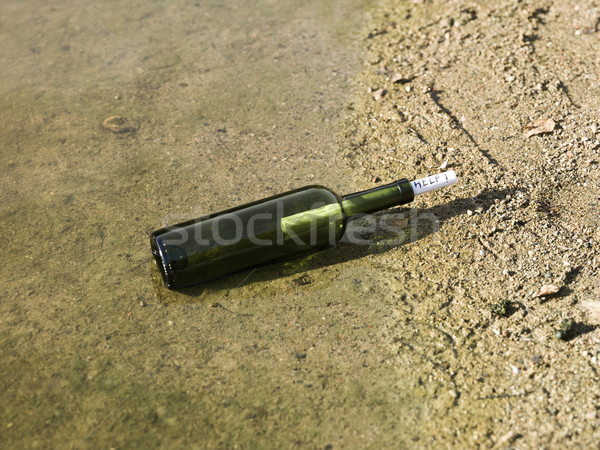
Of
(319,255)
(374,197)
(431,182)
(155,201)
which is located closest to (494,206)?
(431,182)

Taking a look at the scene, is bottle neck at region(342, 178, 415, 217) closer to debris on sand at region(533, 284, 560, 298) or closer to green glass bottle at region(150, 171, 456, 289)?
green glass bottle at region(150, 171, 456, 289)

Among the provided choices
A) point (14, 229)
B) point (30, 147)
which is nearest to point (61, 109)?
point (30, 147)

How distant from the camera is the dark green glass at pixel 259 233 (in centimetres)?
232

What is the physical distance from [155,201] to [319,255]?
2.92 ft

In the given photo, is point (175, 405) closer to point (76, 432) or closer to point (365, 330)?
point (76, 432)

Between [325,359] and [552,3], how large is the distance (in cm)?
301

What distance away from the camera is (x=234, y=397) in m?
2.10

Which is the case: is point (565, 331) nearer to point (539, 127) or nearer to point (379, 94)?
point (539, 127)

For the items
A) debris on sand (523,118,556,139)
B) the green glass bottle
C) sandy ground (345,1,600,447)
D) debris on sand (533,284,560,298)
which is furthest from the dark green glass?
debris on sand (523,118,556,139)

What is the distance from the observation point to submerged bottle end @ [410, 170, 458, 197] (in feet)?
8.24

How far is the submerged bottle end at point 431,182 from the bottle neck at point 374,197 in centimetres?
6

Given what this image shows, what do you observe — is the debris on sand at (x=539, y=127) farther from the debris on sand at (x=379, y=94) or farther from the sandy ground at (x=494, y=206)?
the debris on sand at (x=379, y=94)

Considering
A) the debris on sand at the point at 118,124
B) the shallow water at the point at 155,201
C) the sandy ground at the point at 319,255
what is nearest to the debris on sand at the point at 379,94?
the sandy ground at the point at 319,255

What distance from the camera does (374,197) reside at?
2.46m
